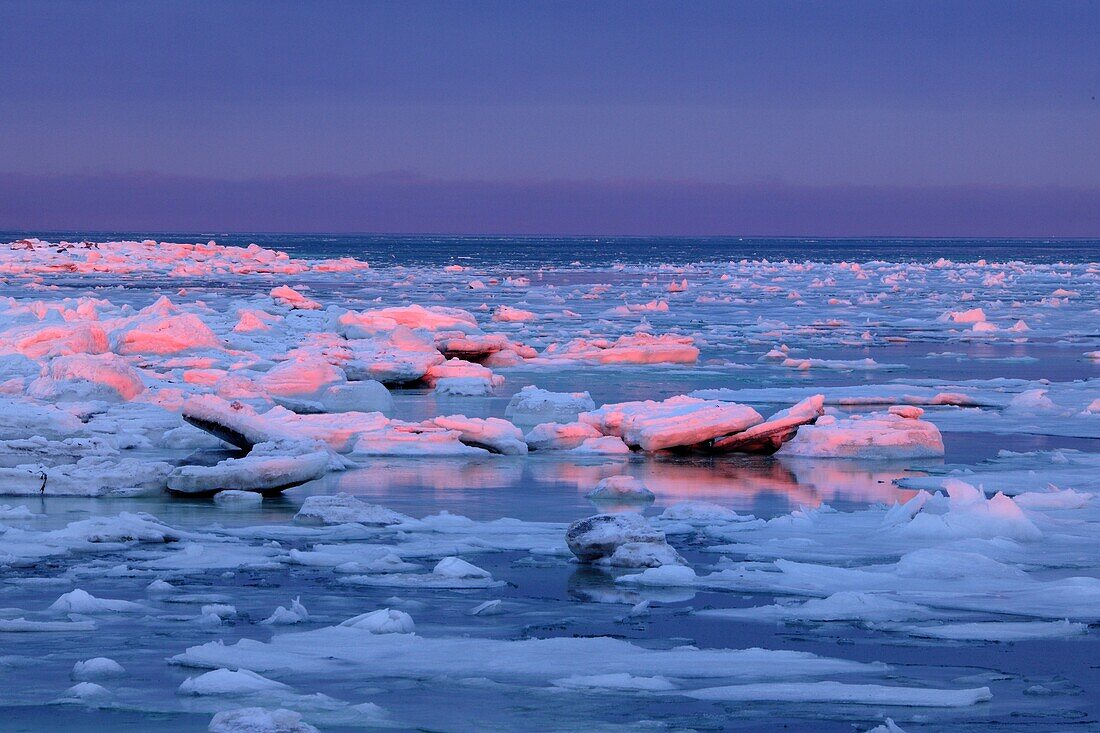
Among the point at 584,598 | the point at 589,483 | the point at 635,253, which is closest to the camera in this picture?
the point at 584,598

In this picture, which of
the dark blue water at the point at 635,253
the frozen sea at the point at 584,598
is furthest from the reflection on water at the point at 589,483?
the dark blue water at the point at 635,253

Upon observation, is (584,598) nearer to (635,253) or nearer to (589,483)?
(589,483)

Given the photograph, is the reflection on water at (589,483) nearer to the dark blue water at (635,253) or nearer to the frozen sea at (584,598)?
the frozen sea at (584,598)

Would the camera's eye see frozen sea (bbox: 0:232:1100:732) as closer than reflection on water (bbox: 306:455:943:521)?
Yes

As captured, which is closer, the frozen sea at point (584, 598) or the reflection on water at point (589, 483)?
the frozen sea at point (584, 598)

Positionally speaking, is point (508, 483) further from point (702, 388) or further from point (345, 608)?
point (702, 388)

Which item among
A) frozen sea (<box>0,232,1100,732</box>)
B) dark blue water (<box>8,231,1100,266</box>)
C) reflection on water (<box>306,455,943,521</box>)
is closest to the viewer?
frozen sea (<box>0,232,1100,732</box>)

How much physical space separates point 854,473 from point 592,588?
358 centimetres

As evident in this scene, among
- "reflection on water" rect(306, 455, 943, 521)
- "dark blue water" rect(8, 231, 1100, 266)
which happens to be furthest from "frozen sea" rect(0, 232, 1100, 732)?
"dark blue water" rect(8, 231, 1100, 266)

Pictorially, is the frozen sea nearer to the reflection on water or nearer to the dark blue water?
the reflection on water

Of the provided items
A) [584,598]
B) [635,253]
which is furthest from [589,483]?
[635,253]

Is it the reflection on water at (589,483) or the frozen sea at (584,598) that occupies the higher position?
the frozen sea at (584,598)

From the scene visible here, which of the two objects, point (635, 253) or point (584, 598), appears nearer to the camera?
point (584, 598)

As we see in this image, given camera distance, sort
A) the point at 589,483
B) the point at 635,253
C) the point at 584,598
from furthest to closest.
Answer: the point at 635,253 → the point at 589,483 → the point at 584,598
